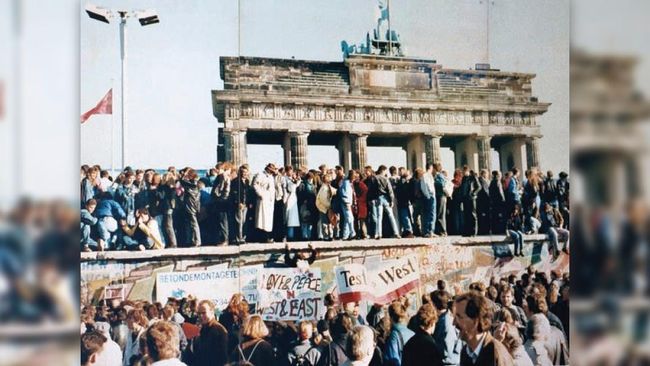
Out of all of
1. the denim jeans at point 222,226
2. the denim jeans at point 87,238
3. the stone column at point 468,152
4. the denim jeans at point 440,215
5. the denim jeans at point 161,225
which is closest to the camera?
the denim jeans at point 87,238

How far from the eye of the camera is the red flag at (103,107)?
6.73 metres

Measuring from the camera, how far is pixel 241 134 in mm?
7121

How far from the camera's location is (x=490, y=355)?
7.54 m

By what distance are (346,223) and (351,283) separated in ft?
1.84

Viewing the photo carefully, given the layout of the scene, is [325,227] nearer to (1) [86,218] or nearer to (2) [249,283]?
(2) [249,283]

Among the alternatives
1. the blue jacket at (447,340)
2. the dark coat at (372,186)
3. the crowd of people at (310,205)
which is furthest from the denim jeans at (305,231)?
the blue jacket at (447,340)

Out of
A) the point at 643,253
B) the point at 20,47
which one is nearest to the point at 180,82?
the point at 20,47

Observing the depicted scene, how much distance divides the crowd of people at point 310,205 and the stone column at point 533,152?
10 cm

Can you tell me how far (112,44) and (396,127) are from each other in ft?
8.96

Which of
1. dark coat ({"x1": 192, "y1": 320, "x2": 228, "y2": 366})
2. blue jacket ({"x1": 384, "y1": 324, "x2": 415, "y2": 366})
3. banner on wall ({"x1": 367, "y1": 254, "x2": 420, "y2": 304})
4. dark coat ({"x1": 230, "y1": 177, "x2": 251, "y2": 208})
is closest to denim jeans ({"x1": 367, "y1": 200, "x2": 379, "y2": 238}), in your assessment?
banner on wall ({"x1": 367, "y1": 254, "x2": 420, "y2": 304})

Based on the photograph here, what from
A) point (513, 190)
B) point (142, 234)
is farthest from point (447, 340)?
point (142, 234)

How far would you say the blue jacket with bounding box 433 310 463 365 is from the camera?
740 cm

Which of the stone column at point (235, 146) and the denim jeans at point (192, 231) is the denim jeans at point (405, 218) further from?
the denim jeans at point (192, 231)

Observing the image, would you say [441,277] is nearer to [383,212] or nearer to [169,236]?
[383,212]
